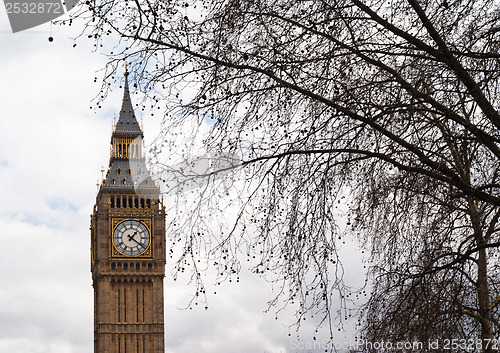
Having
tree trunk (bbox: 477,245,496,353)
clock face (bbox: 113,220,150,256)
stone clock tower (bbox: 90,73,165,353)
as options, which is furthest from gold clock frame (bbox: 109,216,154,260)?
tree trunk (bbox: 477,245,496,353)

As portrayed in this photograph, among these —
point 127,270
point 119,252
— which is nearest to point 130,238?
point 119,252

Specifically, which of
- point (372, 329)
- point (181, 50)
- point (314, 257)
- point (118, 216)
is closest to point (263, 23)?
point (181, 50)

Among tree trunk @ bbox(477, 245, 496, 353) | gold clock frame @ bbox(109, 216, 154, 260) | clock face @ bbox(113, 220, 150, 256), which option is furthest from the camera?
clock face @ bbox(113, 220, 150, 256)

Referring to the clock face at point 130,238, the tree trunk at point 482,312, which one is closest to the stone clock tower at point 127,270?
the clock face at point 130,238

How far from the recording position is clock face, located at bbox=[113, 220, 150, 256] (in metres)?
63.4

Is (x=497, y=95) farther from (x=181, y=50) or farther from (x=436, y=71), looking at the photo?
(x=181, y=50)

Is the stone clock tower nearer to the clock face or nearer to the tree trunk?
the clock face

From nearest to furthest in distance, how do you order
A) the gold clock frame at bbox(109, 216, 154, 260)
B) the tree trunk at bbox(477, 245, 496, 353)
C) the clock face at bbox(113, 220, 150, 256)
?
the tree trunk at bbox(477, 245, 496, 353) < the gold clock frame at bbox(109, 216, 154, 260) < the clock face at bbox(113, 220, 150, 256)

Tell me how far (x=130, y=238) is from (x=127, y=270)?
2.08m

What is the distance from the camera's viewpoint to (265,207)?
7789 mm

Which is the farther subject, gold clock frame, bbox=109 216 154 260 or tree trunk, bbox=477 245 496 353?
gold clock frame, bbox=109 216 154 260

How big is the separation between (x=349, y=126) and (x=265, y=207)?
0.97 metres

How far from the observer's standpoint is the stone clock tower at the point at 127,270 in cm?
6331

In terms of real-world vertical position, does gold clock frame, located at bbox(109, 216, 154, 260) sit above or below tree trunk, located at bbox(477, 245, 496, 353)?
above
